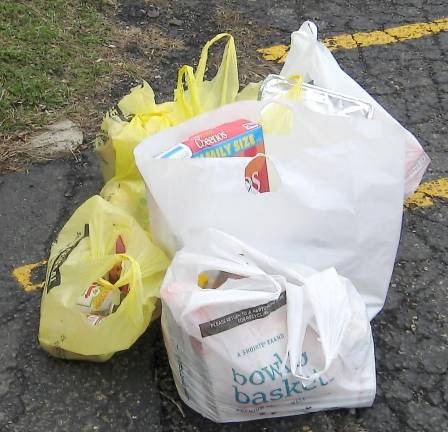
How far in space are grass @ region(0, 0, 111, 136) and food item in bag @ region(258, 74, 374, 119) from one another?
1.03m

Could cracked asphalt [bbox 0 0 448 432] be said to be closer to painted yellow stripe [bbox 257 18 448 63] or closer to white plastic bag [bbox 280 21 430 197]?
painted yellow stripe [bbox 257 18 448 63]

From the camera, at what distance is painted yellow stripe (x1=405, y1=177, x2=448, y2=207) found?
254cm

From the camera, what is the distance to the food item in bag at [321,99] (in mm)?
2133

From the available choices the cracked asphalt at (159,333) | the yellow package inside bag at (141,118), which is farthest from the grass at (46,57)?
the yellow package inside bag at (141,118)

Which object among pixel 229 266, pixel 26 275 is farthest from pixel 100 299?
pixel 26 275

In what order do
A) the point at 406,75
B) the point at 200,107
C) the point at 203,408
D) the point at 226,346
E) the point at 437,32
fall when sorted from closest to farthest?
the point at 226,346 → the point at 203,408 → the point at 200,107 → the point at 406,75 → the point at 437,32

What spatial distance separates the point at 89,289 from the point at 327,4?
2365mm

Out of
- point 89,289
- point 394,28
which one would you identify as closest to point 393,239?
point 89,289

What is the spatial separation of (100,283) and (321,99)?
2.76 ft

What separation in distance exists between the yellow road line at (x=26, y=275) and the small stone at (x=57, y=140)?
1.86 ft

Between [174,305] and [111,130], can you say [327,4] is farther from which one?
[174,305]

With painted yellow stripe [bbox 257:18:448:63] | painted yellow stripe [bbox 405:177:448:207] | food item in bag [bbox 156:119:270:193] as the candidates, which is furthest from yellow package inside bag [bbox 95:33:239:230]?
painted yellow stripe [bbox 257:18:448:63]

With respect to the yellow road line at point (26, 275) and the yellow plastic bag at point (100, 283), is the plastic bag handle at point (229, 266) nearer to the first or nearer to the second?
the yellow plastic bag at point (100, 283)

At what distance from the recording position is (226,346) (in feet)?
5.52
